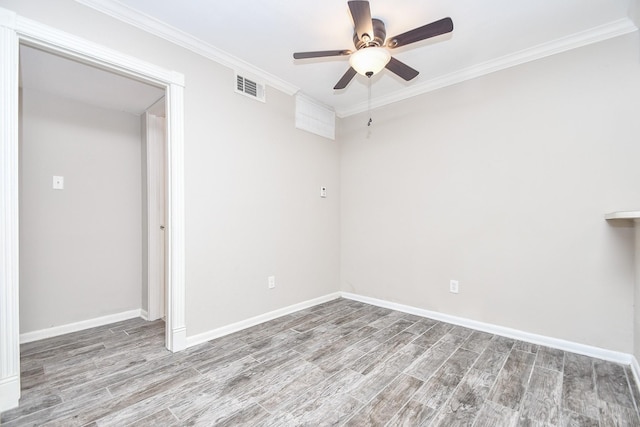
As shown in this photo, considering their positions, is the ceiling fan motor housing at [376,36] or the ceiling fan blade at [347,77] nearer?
the ceiling fan motor housing at [376,36]

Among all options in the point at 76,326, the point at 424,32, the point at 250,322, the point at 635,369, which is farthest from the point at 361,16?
the point at 76,326

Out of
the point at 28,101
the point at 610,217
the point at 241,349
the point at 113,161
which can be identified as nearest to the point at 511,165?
the point at 610,217

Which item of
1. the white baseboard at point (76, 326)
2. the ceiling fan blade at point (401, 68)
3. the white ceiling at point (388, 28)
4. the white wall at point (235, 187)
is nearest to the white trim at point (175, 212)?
the white wall at point (235, 187)

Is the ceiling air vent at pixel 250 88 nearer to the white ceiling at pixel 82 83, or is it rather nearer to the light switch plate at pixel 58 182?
the white ceiling at pixel 82 83

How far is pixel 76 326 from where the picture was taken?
284 cm

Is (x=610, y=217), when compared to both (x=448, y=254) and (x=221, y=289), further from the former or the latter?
(x=221, y=289)

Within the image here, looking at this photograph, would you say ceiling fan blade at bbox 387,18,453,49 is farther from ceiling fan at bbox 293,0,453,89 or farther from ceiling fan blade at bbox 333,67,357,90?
ceiling fan blade at bbox 333,67,357,90

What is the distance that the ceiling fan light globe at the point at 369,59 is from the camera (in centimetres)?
196

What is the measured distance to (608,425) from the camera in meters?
1.52

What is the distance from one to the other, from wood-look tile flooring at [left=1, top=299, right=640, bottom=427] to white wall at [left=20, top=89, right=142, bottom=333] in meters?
0.44

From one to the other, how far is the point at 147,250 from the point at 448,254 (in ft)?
10.6

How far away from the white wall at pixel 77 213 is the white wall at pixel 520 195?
285 cm

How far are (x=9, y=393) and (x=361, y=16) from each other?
2.93 m

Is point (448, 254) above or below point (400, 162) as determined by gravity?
below
